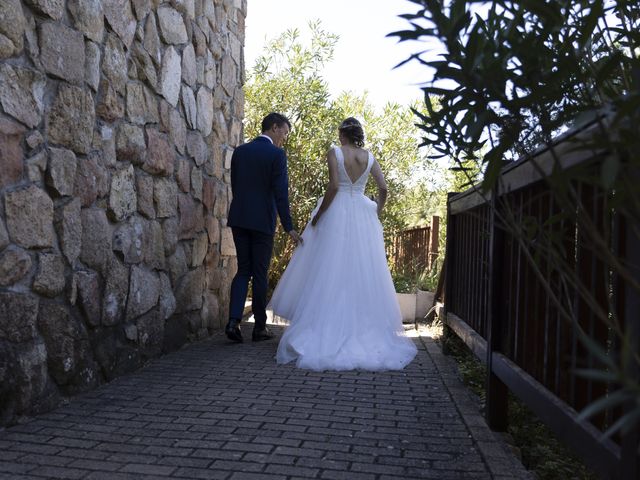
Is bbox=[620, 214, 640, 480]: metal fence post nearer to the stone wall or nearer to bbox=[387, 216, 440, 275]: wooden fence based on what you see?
the stone wall

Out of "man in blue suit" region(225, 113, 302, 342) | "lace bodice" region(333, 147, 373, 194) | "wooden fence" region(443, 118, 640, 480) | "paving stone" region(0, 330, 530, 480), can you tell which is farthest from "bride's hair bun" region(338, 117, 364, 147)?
"paving stone" region(0, 330, 530, 480)

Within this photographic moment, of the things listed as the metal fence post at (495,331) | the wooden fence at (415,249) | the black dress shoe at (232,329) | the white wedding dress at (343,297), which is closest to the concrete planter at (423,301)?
the wooden fence at (415,249)

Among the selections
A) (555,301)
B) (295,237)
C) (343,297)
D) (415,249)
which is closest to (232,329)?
(295,237)

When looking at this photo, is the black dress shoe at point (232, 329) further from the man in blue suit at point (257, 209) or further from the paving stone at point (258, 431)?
the paving stone at point (258, 431)

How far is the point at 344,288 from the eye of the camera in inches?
206

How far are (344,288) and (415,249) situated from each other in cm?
481

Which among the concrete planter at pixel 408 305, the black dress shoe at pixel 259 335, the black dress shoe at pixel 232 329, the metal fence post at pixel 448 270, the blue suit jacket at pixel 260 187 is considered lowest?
the black dress shoe at pixel 259 335

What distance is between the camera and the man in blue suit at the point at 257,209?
18.5ft

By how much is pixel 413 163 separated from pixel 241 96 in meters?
4.13

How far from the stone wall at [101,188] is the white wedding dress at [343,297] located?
90 cm

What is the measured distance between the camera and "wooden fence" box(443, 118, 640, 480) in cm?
167

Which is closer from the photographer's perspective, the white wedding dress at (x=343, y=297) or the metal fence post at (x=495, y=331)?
the metal fence post at (x=495, y=331)

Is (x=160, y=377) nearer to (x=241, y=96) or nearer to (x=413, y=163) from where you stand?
(x=241, y=96)

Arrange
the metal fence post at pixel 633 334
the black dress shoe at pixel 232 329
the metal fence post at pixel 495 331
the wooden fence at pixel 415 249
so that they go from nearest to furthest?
the metal fence post at pixel 633 334, the metal fence post at pixel 495 331, the black dress shoe at pixel 232 329, the wooden fence at pixel 415 249
